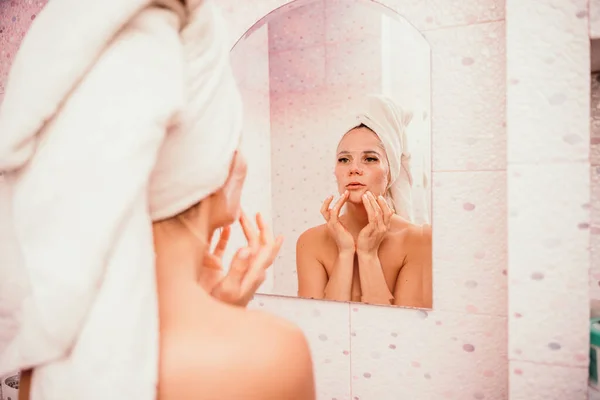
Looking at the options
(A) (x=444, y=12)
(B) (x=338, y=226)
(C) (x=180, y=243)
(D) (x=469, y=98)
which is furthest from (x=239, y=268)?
(A) (x=444, y=12)

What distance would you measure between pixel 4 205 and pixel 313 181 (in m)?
0.75

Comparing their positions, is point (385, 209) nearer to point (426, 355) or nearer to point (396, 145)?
point (396, 145)

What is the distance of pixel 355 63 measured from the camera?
1078mm

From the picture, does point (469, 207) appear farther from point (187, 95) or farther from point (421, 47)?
point (187, 95)

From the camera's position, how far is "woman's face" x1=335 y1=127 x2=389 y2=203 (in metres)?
1.06

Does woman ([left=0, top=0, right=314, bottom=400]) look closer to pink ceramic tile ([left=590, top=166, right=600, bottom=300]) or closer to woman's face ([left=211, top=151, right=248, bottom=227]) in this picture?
woman's face ([left=211, top=151, right=248, bottom=227])

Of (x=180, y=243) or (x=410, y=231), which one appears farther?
(x=410, y=231)

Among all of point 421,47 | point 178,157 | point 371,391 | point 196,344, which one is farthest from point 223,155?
point 371,391

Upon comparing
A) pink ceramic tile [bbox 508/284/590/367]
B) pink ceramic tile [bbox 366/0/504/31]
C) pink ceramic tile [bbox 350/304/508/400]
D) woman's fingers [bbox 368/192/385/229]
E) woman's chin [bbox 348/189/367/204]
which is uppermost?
pink ceramic tile [bbox 366/0/504/31]

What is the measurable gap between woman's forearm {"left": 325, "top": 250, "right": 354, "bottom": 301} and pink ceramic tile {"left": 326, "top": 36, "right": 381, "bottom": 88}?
446 millimetres

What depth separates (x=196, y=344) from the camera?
49 cm

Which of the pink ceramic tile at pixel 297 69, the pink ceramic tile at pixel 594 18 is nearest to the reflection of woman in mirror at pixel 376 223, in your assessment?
the pink ceramic tile at pixel 297 69

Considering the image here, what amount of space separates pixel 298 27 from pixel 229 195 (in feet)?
2.42

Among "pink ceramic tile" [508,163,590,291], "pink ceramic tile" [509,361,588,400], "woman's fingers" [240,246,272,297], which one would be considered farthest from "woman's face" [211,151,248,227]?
"pink ceramic tile" [509,361,588,400]
